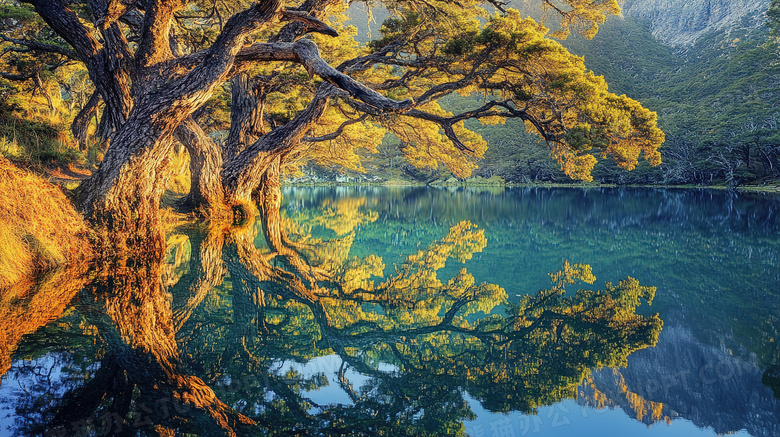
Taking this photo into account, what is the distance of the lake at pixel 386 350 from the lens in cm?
235

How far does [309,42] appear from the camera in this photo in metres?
7.21

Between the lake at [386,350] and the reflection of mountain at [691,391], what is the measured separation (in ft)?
0.05

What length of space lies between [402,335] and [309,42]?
530 centimetres

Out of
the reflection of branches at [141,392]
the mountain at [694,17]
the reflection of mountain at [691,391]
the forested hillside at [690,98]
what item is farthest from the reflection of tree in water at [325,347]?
the mountain at [694,17]

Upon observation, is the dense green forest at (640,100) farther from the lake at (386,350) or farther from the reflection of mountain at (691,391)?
the reflection of mountain at (691,391)

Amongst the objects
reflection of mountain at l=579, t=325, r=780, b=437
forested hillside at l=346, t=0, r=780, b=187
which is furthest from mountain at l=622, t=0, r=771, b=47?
reflection of mountain at l=579, t=325, r=780, b=437

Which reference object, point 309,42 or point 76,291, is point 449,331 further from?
point 309,42

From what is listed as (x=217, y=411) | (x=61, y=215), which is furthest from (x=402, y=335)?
(x=61, y=215)

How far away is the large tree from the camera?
6.57 meters

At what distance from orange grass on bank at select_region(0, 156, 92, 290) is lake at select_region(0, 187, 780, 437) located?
1.25ft

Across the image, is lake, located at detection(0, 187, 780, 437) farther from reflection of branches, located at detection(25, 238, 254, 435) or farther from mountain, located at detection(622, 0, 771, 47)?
mountain, located at detection(622, 0, 771, 47)

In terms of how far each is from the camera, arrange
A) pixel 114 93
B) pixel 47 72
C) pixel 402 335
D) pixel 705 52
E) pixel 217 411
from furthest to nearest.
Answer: pixel 705 52, pixel 47 72, pixel 114 93, pixel 402 335, pixel 217 411

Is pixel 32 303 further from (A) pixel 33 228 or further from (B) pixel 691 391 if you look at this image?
(B) pixel 691 391

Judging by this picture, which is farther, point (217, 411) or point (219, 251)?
point (219, 251)
